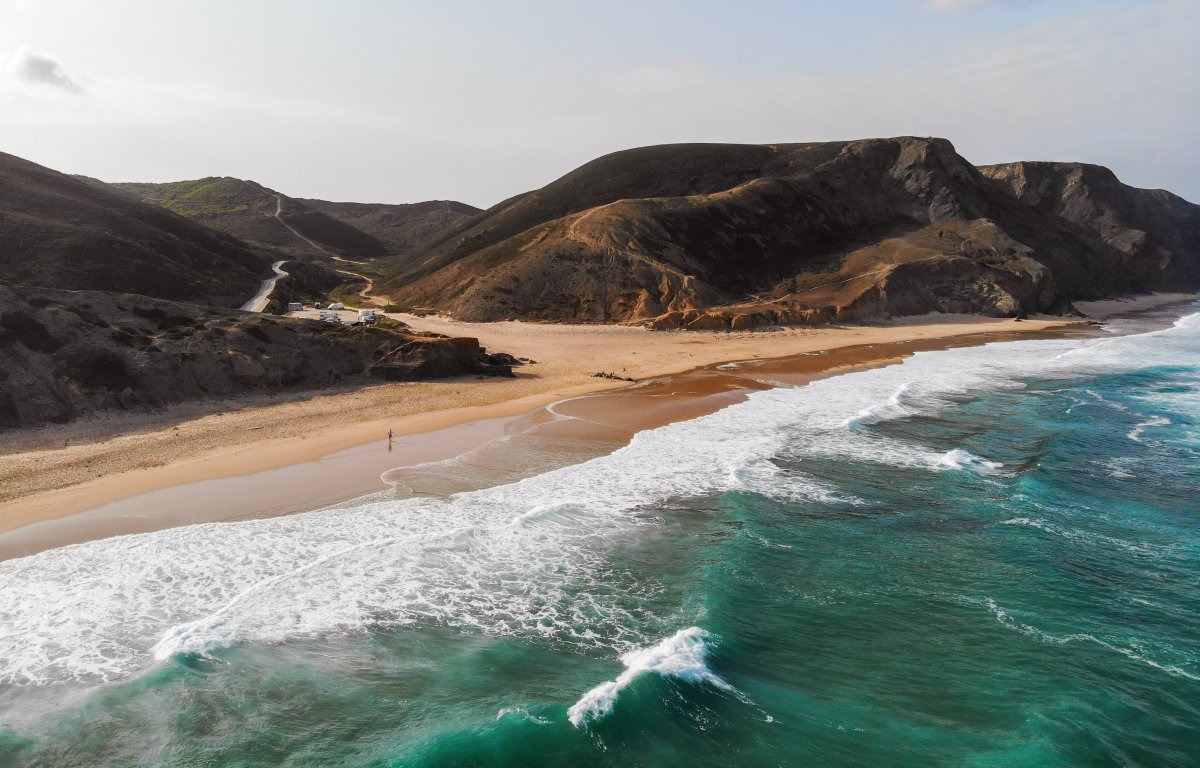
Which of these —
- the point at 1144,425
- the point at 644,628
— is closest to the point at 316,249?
the point at 1144,425

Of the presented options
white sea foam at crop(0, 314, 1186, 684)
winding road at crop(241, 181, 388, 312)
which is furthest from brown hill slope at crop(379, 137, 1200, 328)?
white sea foam at crop(0, 314, 1186, 684)

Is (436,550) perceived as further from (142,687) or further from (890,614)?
(890,614)

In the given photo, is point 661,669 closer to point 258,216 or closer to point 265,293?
point 265,293

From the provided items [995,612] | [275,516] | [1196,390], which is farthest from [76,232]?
[1196,390]

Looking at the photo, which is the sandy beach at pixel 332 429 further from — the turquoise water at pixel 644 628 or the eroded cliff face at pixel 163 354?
the turquoise water at pixel 644 628

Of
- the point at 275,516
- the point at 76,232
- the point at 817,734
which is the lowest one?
the point at 817,734

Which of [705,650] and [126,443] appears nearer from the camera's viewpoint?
[705,650]

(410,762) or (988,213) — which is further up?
(988,213)

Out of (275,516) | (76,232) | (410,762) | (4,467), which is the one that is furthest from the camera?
(76,232)

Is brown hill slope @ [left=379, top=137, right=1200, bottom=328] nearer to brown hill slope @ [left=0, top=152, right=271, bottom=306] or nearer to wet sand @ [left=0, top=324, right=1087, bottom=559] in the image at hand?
brown hill slope @ [left=0, top=152, right=271, bottom=306]
